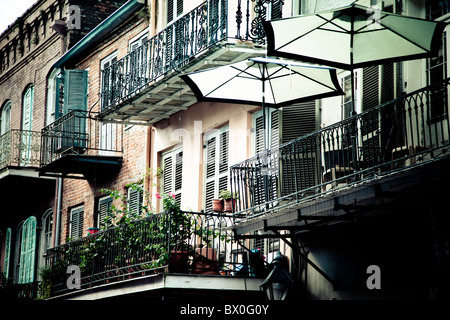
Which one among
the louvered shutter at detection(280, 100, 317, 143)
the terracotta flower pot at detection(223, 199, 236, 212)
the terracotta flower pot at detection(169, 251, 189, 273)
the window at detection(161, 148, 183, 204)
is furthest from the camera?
the window at detection(161, 148, 183, 204)

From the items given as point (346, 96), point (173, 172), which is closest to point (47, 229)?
point (173, 172)

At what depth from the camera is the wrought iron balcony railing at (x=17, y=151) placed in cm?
2309

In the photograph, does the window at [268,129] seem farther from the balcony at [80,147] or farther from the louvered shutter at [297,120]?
the balcony at [80,147]

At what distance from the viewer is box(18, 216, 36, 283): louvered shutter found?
948 inches

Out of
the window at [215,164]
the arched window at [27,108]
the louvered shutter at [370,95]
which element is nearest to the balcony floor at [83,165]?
the window at [215,164]

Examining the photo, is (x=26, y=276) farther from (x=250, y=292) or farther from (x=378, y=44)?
(x=378, y=44)

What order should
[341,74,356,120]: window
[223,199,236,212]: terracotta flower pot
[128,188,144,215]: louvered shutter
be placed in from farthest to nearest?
[128,188,144,215]: louvered shutter, [223,199,236,212]: terracotta flower pot, [341,74,356,120]: window

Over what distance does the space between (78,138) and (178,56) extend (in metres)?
4.75

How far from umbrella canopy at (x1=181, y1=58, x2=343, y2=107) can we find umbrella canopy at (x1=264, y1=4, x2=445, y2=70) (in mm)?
1913

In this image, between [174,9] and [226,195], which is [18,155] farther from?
[226,195]

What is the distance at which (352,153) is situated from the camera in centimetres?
1214

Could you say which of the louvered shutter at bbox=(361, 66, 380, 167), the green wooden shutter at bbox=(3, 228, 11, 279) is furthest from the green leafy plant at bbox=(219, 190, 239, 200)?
the green wooden shutter at bbox=(3, 228, 11, 279)

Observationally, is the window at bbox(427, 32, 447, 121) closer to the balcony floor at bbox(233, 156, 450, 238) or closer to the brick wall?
the balcony floor at bbox(233, 156, 450, 238)

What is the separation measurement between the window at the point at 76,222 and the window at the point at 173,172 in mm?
3894
